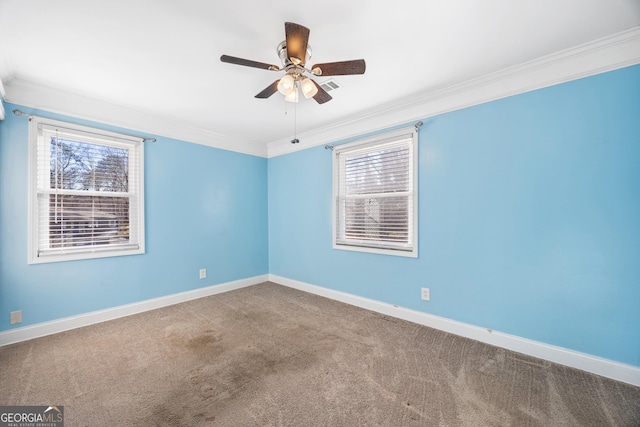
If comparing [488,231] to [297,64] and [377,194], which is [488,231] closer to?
[377,194]

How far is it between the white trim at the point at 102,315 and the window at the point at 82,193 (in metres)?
0.65

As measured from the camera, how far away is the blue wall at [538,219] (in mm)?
1896

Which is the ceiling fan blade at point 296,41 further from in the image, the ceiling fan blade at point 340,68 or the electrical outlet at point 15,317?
the electrical outlet at point 15,317

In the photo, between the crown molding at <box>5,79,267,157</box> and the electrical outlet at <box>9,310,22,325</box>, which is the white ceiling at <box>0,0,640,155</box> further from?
the electrical outlet at <box>9,310,22,325</box>

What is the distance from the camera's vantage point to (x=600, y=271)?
6.43 feet

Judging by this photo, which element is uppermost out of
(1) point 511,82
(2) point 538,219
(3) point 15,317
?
(1) point 511,82

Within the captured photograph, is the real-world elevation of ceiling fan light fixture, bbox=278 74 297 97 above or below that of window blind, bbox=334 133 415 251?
above

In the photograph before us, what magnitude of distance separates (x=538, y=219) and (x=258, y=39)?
2.69m

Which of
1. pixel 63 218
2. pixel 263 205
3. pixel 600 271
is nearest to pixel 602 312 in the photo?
pixel 600 271

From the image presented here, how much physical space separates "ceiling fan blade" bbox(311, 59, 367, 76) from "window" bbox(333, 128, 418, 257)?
1392 mm

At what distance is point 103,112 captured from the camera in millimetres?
2947

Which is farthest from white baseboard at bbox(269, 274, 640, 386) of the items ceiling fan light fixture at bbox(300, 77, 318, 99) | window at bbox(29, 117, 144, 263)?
window at bbox(29, 117, 144, 263)

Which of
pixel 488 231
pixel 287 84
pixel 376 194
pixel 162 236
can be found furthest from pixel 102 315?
pixel 488 231

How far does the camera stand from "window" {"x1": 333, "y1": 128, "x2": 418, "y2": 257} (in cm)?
301
